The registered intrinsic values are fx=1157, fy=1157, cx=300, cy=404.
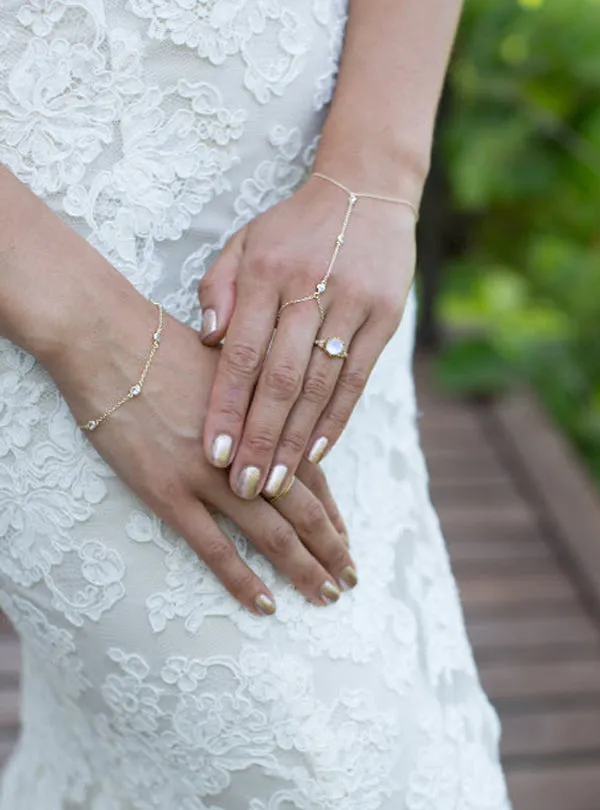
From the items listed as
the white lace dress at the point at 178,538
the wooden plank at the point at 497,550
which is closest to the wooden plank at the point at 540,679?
the wooden plank at the point at 497,550

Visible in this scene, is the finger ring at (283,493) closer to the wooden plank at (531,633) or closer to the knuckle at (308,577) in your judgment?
the knuckle at (308,577)

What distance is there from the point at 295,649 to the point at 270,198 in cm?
44

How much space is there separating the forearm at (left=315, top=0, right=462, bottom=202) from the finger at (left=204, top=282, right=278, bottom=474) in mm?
165

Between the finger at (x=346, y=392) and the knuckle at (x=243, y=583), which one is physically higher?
the finger at (x=346, y=392)

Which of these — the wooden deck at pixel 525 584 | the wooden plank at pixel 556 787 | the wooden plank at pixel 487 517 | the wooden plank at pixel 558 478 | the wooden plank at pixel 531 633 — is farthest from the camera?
the wooden plank at pixel 487 517

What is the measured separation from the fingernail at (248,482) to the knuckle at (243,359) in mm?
81

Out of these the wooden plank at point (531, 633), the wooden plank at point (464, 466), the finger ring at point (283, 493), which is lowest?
the wooden plank at point (464, 466)

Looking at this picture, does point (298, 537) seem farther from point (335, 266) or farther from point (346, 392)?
point (335, 266)

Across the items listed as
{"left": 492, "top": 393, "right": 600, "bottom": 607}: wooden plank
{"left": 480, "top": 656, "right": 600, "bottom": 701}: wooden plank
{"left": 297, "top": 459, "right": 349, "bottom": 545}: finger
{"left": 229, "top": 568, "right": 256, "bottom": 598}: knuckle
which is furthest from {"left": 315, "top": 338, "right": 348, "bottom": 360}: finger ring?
{"left": 492, "top": 393, "right": 600, "bottom": 607}: wooden plank

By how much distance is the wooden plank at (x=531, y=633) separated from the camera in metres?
2.48

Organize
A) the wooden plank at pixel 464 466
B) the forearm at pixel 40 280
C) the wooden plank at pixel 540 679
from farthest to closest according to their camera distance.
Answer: the wooden plank at pixel 464 466
the wooden plank at pixel 540 679
the forearm at pixel 40 280

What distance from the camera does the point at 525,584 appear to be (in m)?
2.69

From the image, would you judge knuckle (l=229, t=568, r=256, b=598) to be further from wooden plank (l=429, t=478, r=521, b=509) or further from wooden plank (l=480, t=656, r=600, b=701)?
wooden plank (l=429, t=478, r=521, b=509)

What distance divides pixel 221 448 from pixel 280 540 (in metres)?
0.11
